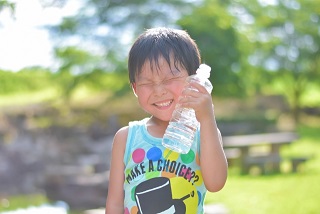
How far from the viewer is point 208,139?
1989 mm

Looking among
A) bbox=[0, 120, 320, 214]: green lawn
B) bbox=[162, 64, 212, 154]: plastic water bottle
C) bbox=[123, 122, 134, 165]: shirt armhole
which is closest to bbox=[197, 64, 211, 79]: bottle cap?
bbox=[162, 64, 212, 154]: plastic water bottle

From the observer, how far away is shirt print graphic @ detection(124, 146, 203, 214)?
2.06 meters

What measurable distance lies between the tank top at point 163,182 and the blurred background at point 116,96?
14.0ft

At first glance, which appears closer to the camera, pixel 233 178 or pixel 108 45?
pixel 233 178

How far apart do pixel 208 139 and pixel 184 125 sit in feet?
0.27

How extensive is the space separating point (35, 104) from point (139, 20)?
5636 millimetres

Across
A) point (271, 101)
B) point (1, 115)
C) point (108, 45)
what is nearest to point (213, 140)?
point (108, 45)

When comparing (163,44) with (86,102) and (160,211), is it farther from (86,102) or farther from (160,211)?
(86,102)

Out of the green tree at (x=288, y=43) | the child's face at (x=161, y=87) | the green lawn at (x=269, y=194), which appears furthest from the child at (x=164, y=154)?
the green tree at (x=288, y=43)

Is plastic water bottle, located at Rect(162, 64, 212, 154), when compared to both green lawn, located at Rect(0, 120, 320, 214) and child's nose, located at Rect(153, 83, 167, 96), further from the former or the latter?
green lawn, located at Rect(0, 120, 320, 214)

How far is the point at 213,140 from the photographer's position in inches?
78.4

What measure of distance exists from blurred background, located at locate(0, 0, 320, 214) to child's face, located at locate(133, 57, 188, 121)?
4269mm

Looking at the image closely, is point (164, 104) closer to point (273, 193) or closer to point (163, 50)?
point (163, 50)

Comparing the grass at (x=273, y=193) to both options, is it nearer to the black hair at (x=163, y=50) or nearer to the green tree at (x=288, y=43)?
the black hair at (x=163, y=50)
